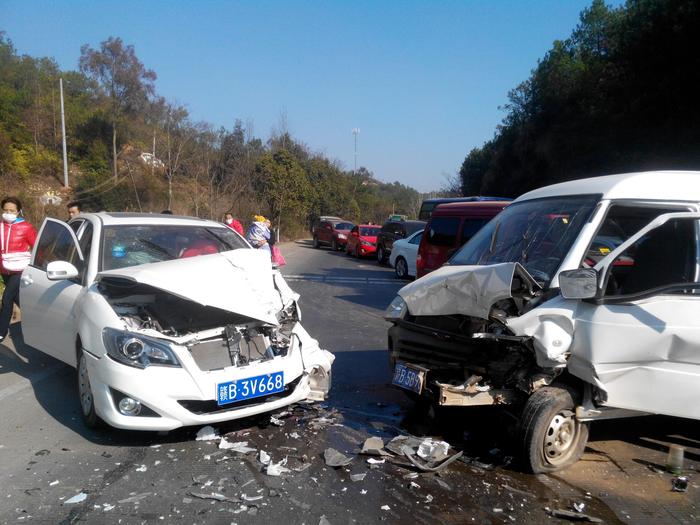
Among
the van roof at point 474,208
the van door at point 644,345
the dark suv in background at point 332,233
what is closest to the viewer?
the van door at point 644,345

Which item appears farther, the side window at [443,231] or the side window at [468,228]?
the side window at [443,231]

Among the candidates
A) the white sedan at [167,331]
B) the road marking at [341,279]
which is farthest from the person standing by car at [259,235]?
the white sedan at [167,331]

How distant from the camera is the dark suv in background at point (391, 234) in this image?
21.8 m

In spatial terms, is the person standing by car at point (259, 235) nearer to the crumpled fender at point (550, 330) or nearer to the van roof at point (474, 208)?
the van roof at point (474, 208)

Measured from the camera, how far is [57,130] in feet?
116

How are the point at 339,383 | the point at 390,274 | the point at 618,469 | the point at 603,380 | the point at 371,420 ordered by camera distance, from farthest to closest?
the point at 390,274
the point at 339,383
the point at 371,420
the point at 618,469
the point at 603,380

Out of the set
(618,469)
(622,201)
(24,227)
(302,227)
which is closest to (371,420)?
(618,469)

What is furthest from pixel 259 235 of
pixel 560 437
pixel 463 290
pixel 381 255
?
pixel 381 255

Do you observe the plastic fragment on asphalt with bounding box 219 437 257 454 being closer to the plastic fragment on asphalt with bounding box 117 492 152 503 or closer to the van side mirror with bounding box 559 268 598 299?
the plastic fragment on asphalt with bounding box 117 492 152 503

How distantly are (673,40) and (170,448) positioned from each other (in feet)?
72.5

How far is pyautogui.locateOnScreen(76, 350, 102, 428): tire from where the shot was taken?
4512 mm

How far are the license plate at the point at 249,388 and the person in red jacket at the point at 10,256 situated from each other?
4322 mm

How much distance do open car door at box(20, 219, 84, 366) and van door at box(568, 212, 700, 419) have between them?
4224mm

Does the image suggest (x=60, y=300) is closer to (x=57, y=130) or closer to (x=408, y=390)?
(x=408, y=390)
